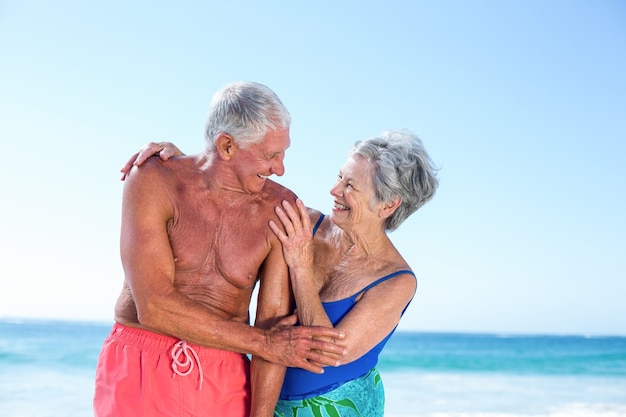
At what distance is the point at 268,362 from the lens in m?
2.80

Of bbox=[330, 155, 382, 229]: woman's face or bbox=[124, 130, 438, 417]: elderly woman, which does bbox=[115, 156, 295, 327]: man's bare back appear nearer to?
bbox=[124, 130, 438, 417]: elderly woman

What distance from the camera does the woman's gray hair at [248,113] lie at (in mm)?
2691

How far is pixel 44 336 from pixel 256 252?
63.6 ft

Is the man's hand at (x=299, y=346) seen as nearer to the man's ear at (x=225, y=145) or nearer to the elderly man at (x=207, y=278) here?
the elderly man at (x=207, y=278)

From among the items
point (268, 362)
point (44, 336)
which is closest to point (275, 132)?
point (268, 362)

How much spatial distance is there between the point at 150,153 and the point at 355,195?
86 cm

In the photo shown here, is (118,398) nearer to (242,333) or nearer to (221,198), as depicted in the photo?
(242,333)

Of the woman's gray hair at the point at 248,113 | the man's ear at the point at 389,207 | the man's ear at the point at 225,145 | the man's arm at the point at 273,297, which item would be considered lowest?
the man's arm at the point at 273,297

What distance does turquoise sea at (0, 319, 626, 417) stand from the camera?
11.4m

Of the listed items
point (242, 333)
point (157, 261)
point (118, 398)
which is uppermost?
point (157, 261)


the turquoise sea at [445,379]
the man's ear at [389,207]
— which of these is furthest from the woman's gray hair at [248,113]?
the turquoise sea at [445,379]

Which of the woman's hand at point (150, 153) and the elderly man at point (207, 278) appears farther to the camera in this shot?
the woman's hand at point (150, 153)

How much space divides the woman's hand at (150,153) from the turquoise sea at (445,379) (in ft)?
27.6

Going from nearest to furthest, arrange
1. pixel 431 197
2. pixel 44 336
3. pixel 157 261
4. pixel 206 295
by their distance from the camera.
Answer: pixel 157 261 → pixel 206 295 → pixel 431 197 → pixel 44 336
